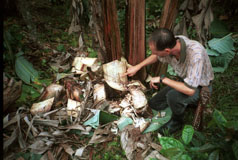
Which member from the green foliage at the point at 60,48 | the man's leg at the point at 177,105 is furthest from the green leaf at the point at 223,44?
the green foliage at the point at 60,48

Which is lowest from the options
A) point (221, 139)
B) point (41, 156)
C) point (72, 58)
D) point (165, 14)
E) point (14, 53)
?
point (41, 156)

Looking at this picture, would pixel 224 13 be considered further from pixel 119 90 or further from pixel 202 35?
pixel 119 90

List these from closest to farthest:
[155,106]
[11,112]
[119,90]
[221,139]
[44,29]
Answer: [221,139] < [11,112] < [119,90] < [155,106] < [44,29]

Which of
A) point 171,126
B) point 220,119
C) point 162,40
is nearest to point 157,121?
point 171,126

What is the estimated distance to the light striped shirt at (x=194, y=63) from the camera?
1510 millimetres

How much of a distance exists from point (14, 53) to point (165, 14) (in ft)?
6.36

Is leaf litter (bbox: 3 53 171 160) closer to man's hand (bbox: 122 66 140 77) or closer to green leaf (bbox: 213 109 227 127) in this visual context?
man's hand (bbox: 122 66 140 77)

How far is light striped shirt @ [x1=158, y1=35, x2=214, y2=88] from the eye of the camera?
1.51 meters

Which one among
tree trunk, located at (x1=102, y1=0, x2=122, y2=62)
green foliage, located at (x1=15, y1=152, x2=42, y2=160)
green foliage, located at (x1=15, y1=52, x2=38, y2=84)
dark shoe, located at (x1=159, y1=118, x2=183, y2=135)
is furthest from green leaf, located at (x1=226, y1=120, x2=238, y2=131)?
green foliage, located at (x1=15, y1=52, x2=38, y2=84)

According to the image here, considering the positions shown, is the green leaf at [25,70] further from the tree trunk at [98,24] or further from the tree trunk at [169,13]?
the tree trunk at [169,13]

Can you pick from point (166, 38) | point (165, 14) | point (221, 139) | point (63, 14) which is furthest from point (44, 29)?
point (221, 139)

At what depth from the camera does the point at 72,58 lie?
2.62 meters

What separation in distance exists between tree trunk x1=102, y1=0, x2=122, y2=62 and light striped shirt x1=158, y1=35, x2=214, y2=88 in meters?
0.68

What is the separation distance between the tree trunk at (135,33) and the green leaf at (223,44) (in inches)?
46.7
